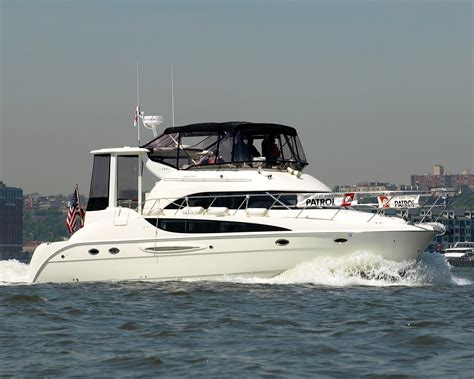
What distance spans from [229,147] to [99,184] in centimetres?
405

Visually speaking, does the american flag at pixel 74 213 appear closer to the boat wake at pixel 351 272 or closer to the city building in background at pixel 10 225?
the boat wake at pixel 351 272

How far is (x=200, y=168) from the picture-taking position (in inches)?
1166

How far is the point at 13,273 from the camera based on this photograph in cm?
3297

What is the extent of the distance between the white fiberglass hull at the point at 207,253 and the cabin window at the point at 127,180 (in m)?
2.34

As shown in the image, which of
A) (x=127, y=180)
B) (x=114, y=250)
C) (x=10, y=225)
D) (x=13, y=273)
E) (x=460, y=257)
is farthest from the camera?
(x=10, y=225)

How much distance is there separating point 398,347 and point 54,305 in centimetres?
892

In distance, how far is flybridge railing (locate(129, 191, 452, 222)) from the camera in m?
27.8

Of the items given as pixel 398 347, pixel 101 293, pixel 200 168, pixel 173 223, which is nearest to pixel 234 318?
pixel 398 347

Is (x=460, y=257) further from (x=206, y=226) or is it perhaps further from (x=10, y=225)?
(x=206, y=226)

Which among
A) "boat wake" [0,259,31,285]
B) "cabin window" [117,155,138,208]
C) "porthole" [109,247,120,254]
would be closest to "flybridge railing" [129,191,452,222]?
"cabin window" [117,155,138,208]

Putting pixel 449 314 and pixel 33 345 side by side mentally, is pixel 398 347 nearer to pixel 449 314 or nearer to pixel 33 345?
pixel 449 314

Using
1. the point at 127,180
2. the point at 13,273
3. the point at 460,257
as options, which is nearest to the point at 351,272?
the point at 127,180

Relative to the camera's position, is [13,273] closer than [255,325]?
No

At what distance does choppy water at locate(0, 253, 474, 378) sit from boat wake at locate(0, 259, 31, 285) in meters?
2.75
